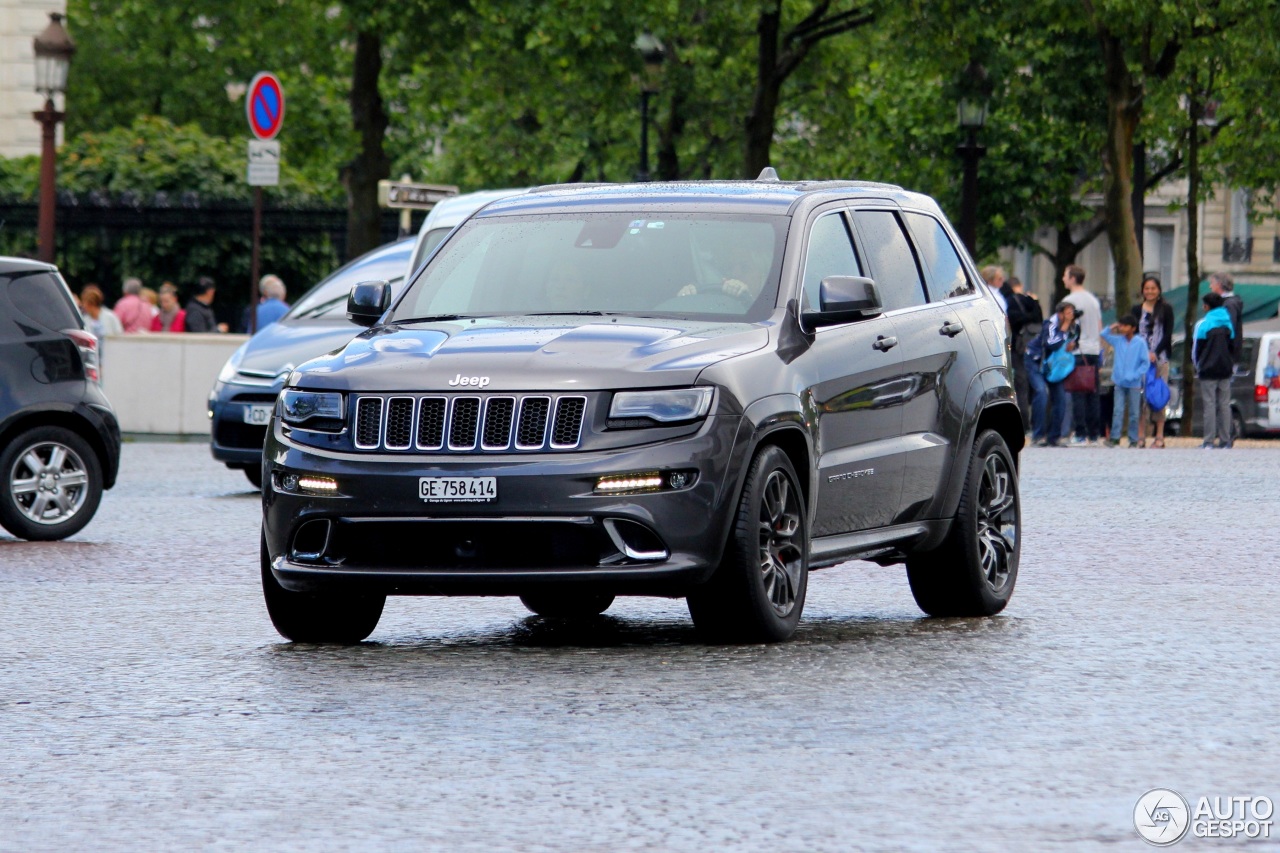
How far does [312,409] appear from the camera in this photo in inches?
356

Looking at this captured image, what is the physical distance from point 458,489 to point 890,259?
8.53 ft

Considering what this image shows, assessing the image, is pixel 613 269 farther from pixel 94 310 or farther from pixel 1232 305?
pixel 1232 305

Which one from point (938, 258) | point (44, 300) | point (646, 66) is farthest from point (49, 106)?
point (938, 258)

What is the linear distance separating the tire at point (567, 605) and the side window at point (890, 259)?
5.63 ft

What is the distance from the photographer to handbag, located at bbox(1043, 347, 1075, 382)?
2808cm

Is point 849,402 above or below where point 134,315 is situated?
below

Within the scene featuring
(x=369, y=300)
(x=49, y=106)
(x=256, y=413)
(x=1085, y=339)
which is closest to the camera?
A: (x=369, y=300)

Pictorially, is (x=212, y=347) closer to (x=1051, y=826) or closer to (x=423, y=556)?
(x=423, y=556)

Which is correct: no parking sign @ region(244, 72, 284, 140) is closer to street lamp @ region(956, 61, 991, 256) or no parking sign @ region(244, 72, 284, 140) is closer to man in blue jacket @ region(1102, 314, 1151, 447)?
street lamp @ region(956, 61, 991, 256)

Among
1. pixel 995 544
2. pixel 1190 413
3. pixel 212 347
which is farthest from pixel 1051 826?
pixel 1190 413

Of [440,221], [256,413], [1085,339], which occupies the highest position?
[440,221]

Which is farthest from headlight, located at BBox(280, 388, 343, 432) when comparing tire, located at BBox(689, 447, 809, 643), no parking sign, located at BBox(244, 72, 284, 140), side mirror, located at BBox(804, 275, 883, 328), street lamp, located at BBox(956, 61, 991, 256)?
street lamp, located at BBox(956, 61, 991, 256)

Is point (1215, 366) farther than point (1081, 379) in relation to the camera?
No

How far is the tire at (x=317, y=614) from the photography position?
30.8 feet
